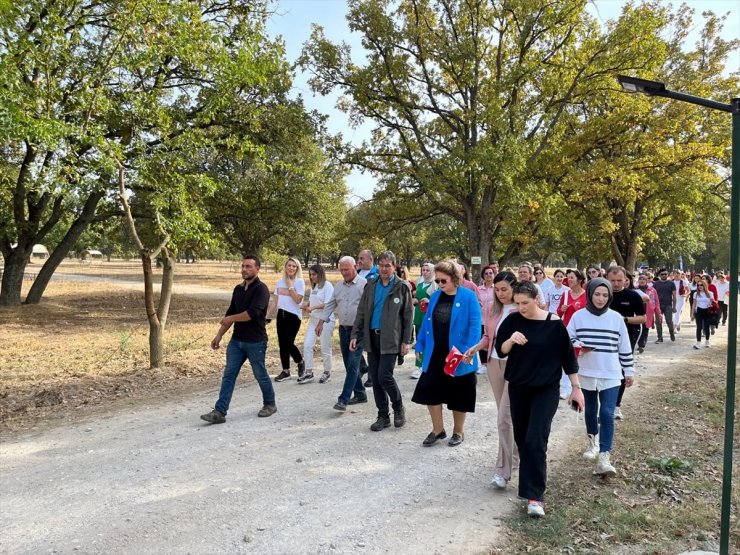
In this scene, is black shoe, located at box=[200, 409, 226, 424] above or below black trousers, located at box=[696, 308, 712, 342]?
below

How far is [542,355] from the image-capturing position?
4.25 metres

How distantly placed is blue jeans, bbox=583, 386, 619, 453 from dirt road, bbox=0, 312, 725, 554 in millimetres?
575

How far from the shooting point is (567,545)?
3.68m

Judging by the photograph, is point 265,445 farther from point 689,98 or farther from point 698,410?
point 698,410

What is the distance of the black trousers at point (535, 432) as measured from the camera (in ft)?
13.6

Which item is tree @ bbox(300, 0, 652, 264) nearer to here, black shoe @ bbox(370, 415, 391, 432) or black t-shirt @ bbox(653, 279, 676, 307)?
black t-shirt @ bbox(653, 279, 676, 307)

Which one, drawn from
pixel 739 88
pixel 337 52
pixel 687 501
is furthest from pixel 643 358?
pixel 739 88

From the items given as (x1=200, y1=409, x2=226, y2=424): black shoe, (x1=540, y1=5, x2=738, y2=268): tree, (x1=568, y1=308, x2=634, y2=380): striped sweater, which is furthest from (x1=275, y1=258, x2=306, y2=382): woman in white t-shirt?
(x1=540, y1=5, x2=738, y2=268): tree

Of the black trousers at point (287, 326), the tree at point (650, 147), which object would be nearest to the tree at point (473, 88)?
the tree at point (650, 147)

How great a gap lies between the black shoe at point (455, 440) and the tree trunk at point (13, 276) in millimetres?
19381

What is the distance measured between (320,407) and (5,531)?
12.6 feet

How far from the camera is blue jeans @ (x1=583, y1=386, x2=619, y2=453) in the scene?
5020 millimetres

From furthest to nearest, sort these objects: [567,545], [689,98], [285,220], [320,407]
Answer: [285,220] < [320,407] < [567,545] < [689,98]

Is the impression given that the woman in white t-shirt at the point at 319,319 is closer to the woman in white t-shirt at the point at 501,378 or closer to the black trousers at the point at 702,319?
the woman in white t-shirt at the point at 501,378
